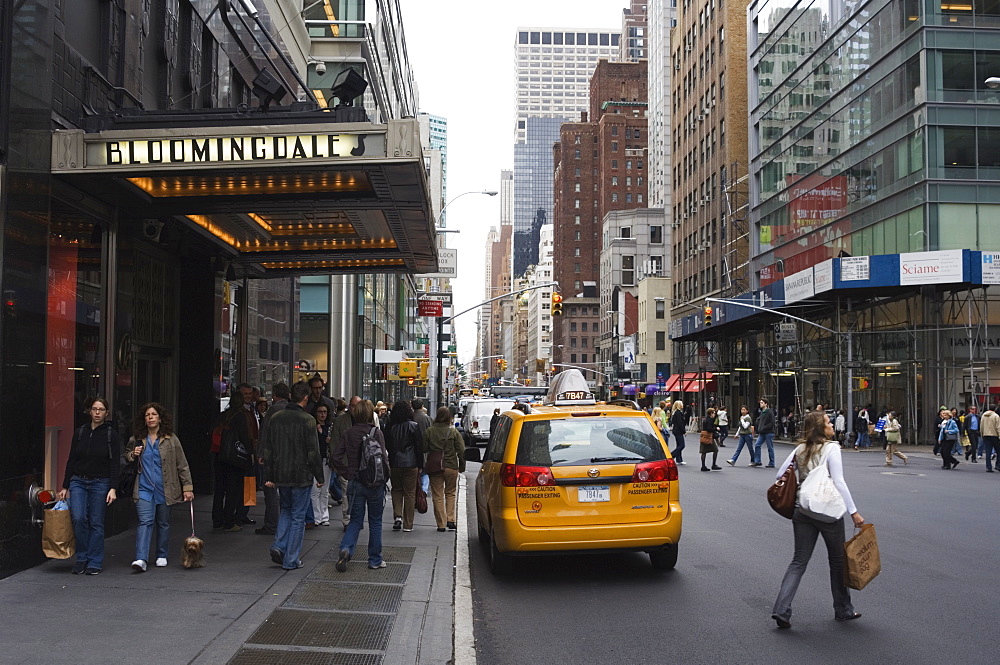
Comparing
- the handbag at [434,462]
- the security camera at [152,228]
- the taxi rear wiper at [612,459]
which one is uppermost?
the security camera at [152,228]

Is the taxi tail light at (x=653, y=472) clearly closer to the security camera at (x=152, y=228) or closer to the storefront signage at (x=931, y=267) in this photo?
the security camera at (x=152, y=228)

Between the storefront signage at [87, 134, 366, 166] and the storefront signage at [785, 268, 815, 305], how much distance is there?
3842cm

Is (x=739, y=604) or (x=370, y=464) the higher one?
(x=370, y=464)

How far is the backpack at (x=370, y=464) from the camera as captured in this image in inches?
375

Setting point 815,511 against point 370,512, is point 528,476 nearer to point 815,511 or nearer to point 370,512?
point 370,512

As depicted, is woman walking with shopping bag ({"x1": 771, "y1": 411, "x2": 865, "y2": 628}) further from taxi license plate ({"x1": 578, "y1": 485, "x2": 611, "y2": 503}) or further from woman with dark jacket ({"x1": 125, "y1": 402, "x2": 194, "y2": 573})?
woman with dark jacket ({"x1": 125, "y1": 402, "x2": 194, "y2": 573})

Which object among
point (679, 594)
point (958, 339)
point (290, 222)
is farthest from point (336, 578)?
point (958, 339)

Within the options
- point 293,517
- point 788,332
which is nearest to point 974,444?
point 788,332

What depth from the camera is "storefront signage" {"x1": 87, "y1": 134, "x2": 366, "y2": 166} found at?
961 cm

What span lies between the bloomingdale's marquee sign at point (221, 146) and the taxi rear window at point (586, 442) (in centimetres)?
319

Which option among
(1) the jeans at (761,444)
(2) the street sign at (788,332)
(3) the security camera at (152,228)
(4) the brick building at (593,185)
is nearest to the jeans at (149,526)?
(3) the security camera at (152,228)

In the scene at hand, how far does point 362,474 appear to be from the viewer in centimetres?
955

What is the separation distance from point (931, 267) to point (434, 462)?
3202 cm

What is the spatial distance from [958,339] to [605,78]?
387 feet
